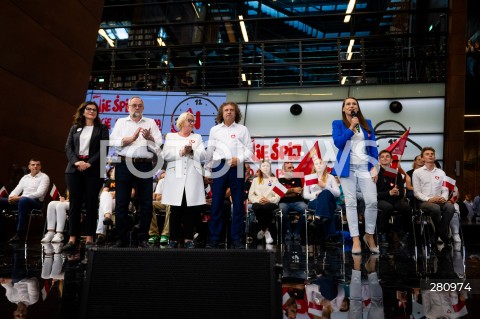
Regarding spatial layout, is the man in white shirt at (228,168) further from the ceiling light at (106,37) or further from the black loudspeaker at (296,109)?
the ceiling light at (106,37)

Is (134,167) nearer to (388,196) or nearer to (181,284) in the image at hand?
(181,284)

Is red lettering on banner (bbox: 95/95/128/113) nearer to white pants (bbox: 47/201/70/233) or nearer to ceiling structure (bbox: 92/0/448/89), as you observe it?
ceiling structure (bbox: 92/0/448/89)

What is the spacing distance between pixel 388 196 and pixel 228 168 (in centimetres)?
275

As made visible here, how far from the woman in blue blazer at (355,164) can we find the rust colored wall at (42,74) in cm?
513

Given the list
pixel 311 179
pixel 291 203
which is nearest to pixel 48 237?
pixel 291 203

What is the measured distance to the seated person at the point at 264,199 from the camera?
5.91 m

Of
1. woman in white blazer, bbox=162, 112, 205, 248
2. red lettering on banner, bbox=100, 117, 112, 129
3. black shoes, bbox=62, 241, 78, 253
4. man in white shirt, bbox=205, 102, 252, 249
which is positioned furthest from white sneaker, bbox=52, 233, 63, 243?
red lettering on banner, bbox=100, 117, 112, 129

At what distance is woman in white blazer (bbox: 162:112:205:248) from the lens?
451cm

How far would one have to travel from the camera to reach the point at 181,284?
4.98 ft

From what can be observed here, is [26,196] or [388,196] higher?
[388,196]

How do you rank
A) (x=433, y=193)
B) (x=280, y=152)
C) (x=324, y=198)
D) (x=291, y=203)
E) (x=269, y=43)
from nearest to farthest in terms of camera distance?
(x=324, y=198) → (x=433, y=193) → (x=291, y=203) → (x=280, y=152) → (x=269, y=43)

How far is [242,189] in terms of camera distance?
14.1ft

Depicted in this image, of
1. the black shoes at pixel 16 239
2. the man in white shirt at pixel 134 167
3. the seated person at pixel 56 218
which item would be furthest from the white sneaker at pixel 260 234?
the black shoes at pixel 16 239

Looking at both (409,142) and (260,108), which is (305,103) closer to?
(260,108)
